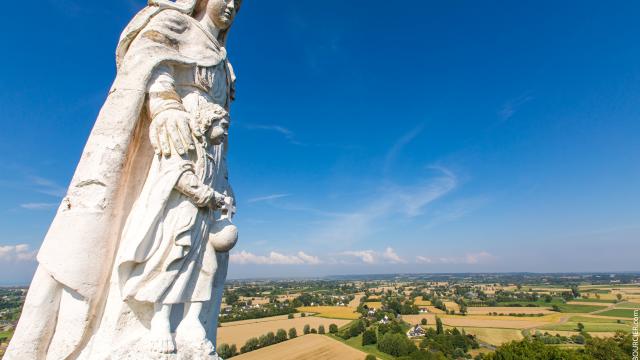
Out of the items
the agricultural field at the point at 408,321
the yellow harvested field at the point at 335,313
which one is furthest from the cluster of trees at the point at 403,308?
the yellow harvested field at the point at 335,313

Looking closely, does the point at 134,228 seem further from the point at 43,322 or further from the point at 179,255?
the point at 43,322

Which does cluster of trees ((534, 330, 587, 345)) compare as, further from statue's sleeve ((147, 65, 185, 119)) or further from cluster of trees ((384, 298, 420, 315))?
statue's sleeve ((147, 65, 185, 119))

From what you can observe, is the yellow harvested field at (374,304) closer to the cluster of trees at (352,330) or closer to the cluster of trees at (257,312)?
the cluster of trees at (257,312)

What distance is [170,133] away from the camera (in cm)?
429

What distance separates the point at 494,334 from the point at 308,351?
32.7 meters

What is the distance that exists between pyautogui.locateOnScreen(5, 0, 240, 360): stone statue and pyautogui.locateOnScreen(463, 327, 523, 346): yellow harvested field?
59705mm

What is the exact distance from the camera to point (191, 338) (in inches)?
148

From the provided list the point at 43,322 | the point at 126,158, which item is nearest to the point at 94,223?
the point at 126,158

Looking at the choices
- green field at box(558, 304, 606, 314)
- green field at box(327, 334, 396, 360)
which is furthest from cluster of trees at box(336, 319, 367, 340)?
green field at box(558, 304, 606, 314)

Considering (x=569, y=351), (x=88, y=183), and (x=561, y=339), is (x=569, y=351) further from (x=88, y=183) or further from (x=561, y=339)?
(x=88, y=183)

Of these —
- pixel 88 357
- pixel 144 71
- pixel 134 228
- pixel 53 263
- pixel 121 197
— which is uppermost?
pixel 144 71

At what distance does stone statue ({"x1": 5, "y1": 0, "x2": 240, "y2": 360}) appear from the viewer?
373cm

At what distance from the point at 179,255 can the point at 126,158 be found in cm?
136

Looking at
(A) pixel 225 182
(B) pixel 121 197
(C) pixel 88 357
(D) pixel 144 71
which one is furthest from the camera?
(A) pixel 225 182
